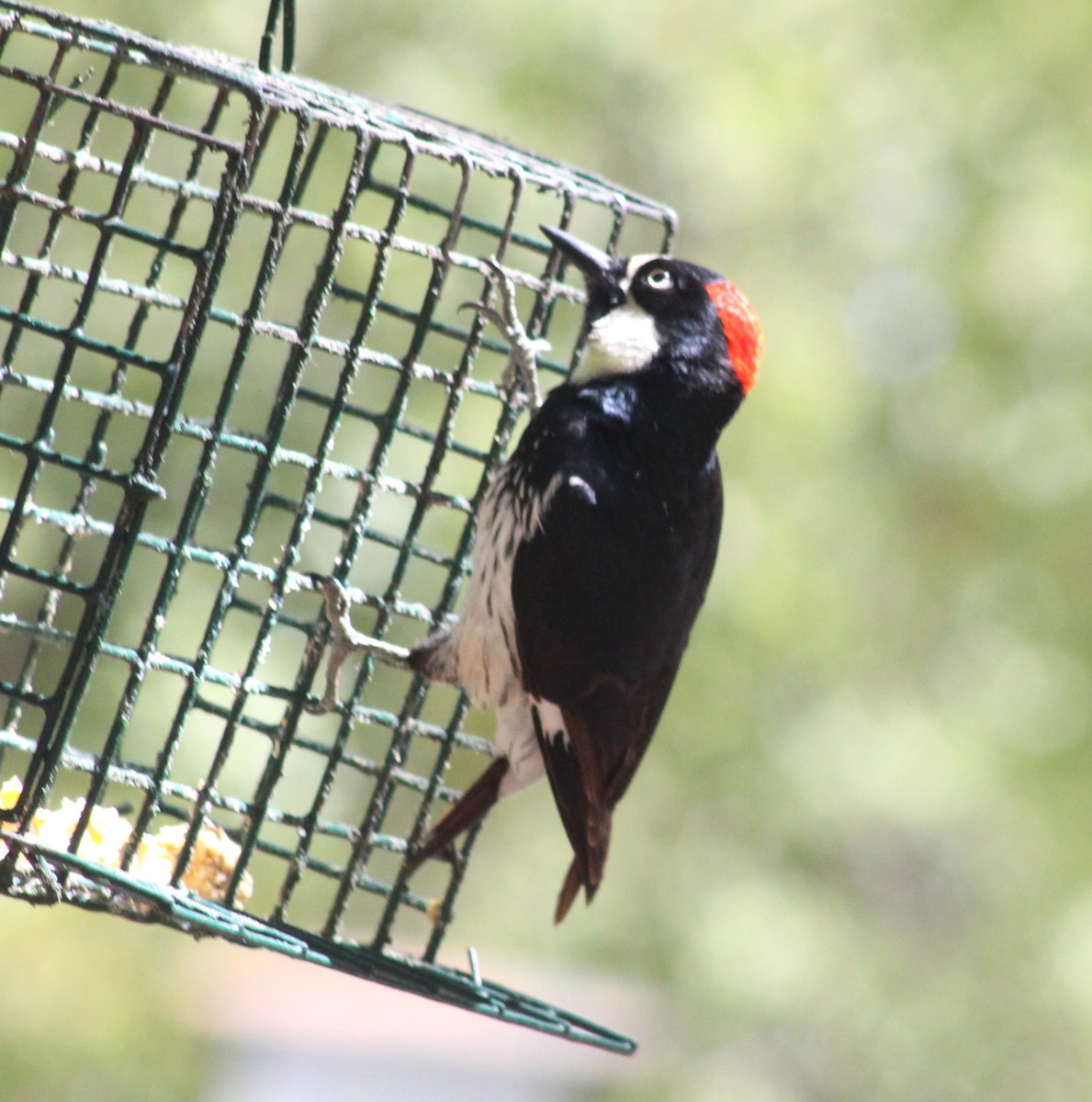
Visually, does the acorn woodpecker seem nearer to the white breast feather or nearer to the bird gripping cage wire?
the white breast feather

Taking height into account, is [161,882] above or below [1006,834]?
below

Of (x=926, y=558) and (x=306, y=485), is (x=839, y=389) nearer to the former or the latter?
(x=926, y=558)

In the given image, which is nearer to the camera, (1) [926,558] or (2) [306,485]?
(2) [306,485]

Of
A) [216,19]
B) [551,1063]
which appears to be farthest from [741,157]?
[551,1063]

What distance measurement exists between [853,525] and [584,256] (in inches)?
149

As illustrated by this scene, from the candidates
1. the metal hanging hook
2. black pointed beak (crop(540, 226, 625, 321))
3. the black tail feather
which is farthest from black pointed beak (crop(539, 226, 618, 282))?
the black tail feather

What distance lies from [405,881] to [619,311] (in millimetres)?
1263

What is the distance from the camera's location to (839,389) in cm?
613

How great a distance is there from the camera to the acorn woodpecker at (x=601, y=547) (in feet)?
9.89

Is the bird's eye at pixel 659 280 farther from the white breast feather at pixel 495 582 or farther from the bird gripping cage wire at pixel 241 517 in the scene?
the white breast feather at pixel 495 582

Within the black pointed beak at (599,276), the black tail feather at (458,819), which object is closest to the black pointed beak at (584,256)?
the black pointed beak at (599,276)

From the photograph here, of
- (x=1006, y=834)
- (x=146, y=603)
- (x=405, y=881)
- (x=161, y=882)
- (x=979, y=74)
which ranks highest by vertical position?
(x=979, y=74)

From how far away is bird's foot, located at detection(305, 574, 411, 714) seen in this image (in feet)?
9.39

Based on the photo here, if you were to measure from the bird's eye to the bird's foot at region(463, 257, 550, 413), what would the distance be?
10.3 inches
